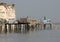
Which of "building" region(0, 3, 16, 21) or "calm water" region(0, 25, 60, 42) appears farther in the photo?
"building" region(0, 3, 16, 21)

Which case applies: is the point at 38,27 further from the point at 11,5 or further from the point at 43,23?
the point at 11,5

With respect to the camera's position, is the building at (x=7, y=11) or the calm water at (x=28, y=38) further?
the building at (x=7, y=11)

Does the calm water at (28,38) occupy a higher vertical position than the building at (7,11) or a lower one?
lower

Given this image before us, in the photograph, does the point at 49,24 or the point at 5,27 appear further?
the point at 49,24

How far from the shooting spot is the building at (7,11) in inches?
5591

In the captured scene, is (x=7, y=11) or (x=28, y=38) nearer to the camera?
(x=28, y=38)

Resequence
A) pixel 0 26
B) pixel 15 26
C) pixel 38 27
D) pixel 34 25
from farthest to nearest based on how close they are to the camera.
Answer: pixel 38 27
pixel 34 25
pixel 15 26
pixel 0 26

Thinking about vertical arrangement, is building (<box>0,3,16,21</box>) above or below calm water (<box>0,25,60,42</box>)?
above

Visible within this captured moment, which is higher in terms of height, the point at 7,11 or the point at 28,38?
the point at 7,11

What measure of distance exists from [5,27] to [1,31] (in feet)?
7.65

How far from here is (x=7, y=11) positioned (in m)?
145

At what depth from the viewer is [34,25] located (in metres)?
176

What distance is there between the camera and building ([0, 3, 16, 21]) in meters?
142

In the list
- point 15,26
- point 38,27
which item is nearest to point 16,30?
point 15,26
